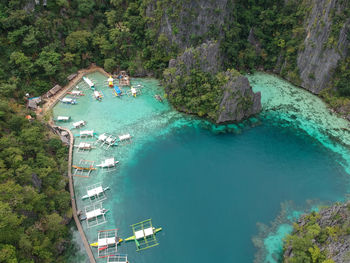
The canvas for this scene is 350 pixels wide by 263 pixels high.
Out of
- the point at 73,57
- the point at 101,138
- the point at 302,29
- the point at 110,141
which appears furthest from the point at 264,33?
the point at 101,138

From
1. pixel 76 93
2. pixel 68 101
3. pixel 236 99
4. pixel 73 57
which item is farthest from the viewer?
pixel 73 57

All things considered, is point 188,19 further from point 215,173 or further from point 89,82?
point 215,173

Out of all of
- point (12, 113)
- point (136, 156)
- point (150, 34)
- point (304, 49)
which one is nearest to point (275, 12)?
point (304, 49)

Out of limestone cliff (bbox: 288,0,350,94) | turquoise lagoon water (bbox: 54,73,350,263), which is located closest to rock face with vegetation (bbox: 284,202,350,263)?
turquoise lagoon water (bbox: 54,73,350,263)

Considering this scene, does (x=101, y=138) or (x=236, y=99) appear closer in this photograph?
(x=101, y=138)

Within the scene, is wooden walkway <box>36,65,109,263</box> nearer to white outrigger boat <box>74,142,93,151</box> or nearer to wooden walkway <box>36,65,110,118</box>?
wooden walkway <box>36,65,110,118</box>

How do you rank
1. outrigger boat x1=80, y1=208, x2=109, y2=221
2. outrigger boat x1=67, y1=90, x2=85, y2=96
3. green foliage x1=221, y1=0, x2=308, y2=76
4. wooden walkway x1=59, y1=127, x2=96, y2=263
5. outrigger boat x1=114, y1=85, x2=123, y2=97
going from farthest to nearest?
green foliage x1=221, y1=0, x2=308, y2=76 < outrigger boat x1=114, y1=85, x2=123, y2=97 < outrigger boat x1=67, y1=90, x2=85, y2=96 < outrigger boat x1=80, y1=208, x2=109, y2=221 < wooden walkway x1=59, y1=127, x2=96, y2=263

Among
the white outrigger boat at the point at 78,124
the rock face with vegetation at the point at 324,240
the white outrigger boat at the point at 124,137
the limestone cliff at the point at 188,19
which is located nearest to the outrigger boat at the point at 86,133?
the white outrigger boat at the point at 78,124
